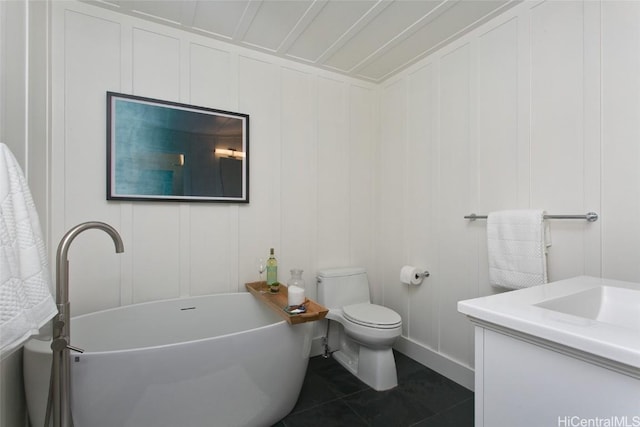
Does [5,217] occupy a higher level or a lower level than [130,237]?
higher

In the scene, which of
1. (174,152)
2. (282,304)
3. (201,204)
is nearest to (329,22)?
(174,152)

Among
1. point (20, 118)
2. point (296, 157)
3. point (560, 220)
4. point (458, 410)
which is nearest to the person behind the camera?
point (20, 118)

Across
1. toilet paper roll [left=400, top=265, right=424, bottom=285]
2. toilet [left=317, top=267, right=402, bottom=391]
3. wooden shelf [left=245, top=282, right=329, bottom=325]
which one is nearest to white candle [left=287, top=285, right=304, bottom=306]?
wooden shelf [left=245, top=282, right=329, bottom=325]

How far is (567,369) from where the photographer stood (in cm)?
67

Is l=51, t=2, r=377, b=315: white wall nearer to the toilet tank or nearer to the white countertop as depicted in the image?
the toilet tank

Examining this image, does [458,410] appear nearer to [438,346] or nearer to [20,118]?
[438,346]

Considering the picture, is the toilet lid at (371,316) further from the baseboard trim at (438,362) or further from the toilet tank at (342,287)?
the baseboard trim at (438,362)

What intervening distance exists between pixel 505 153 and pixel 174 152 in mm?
2112

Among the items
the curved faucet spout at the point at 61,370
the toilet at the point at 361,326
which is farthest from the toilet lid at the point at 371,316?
the curved faucet spout at the point at 61,370

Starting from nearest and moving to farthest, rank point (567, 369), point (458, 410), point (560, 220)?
point (567, 369) < point (560, 220) < point (458, 410)

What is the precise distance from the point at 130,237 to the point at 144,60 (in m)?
1.14

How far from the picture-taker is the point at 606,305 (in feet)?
3.52

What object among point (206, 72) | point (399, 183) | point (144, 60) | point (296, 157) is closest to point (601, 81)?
point (399, 183)

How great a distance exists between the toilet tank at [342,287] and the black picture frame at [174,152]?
923mm
